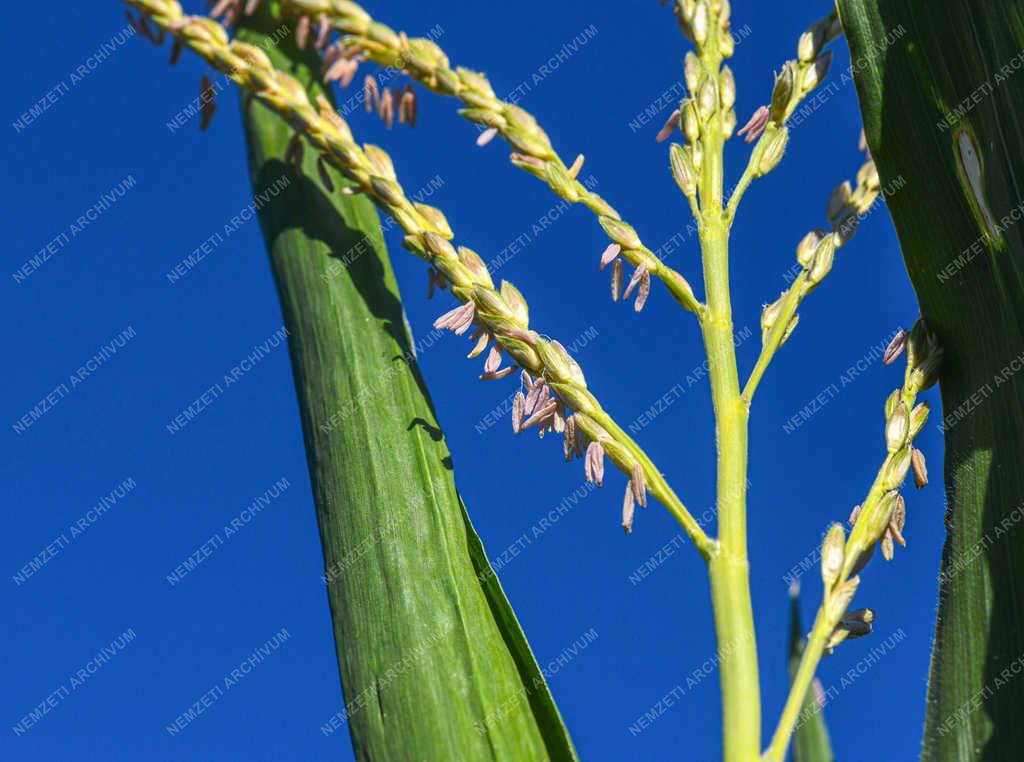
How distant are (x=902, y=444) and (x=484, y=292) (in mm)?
572

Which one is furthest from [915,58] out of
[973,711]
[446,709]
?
→ [446,709]

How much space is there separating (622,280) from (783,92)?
0.36m

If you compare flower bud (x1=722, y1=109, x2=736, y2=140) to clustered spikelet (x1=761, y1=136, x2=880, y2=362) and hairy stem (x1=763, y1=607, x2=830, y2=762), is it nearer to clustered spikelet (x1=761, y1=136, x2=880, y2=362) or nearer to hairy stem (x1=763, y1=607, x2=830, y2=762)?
clustered spikelet (x1=761, y1=136, x2=880, y2=362)

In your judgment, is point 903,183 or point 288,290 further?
point 288,290

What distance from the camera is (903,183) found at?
4.36 feet

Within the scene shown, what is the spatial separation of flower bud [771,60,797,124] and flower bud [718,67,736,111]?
58mm

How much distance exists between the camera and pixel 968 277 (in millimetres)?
1300

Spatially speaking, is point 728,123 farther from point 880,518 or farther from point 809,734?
point 809,734

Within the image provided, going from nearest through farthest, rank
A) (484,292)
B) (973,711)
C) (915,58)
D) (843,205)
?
(973,711), (915,58), (484,292), (843,205)

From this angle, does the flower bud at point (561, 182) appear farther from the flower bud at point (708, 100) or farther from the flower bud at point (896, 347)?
the flower bud at point (896, 347)

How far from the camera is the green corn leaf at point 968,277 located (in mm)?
1171

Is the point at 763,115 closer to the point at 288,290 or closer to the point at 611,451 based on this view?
the point at 611,451

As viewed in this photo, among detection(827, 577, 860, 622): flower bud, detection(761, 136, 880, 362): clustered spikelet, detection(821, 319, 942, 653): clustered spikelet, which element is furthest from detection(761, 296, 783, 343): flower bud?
detection(827, 577, 860, 622): flower bud

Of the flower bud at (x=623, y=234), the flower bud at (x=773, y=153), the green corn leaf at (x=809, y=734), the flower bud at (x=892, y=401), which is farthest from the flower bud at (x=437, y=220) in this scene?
the green corn leaf at (x=809, y=734)
